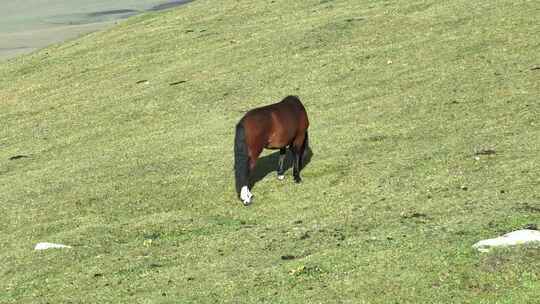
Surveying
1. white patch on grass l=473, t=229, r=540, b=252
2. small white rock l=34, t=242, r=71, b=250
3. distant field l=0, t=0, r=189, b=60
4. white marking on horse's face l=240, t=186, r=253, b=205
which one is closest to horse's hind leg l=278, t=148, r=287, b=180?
white marking on horse's face l=240, t=186, r=253, b=205

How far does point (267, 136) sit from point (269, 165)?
10.0 feet

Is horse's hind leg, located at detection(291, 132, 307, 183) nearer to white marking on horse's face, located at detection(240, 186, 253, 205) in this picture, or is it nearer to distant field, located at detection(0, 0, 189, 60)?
white marking on horse's face, located at detection(240, 186, 253, 205)

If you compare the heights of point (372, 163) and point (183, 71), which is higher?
point (372, 163)

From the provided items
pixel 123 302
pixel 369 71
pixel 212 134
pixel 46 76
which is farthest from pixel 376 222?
pixel 46 76

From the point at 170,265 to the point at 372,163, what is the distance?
24.7ft

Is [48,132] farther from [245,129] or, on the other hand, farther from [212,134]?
[245,129]

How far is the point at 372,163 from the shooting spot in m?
21.5

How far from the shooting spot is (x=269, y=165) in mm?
22875

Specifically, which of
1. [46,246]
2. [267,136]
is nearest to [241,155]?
[267,136]

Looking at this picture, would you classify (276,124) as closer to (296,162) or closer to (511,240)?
(296,162)

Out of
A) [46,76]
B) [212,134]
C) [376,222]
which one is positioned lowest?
[46,76]

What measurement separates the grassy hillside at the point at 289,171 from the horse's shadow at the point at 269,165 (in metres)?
0.17

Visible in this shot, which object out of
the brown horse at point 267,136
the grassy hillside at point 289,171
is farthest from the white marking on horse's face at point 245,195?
the grassy hillside at point 289,171

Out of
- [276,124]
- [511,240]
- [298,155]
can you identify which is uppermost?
[511,240]
